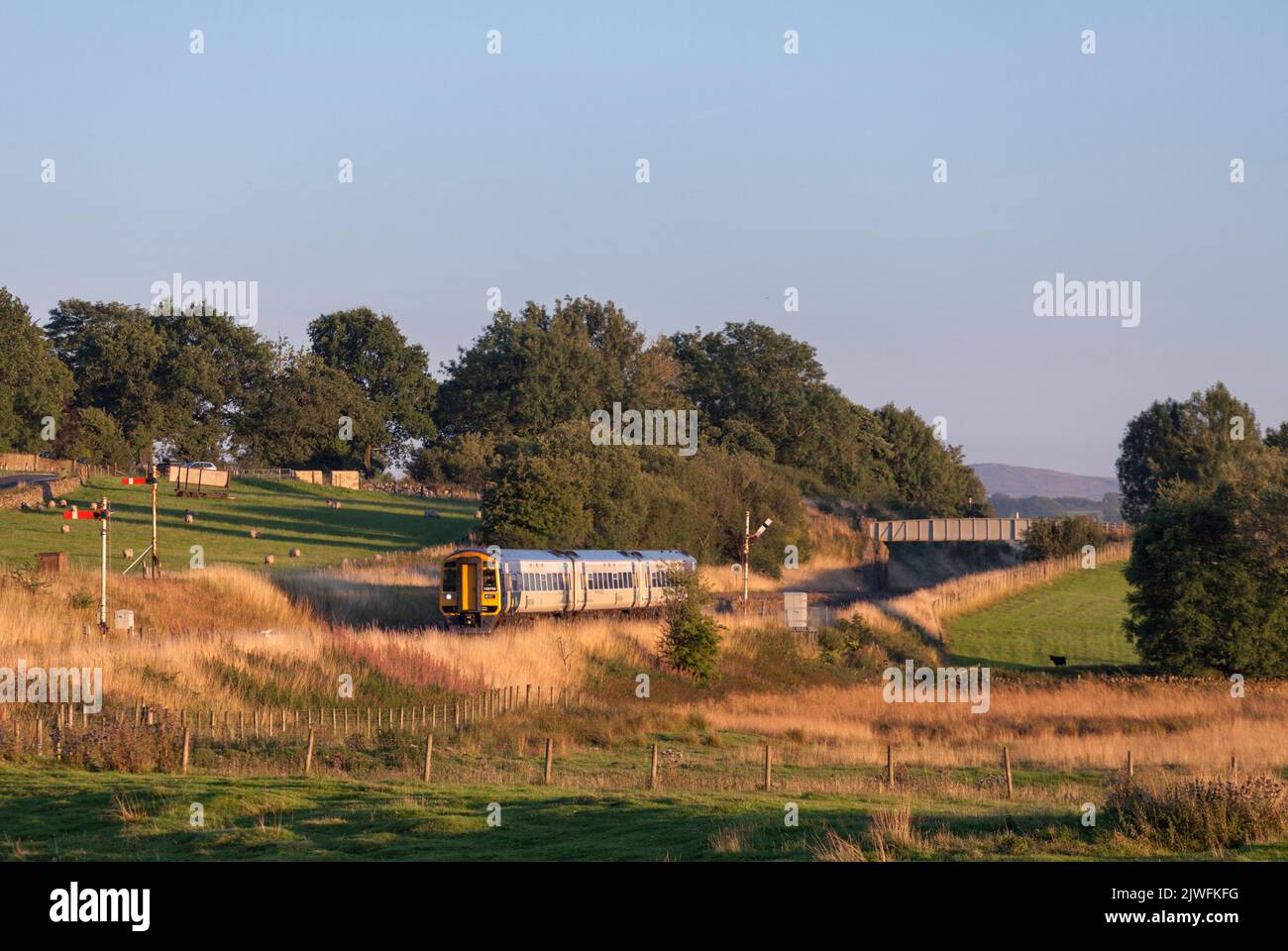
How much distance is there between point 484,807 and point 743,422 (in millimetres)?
113163

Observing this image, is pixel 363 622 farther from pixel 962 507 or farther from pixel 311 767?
pixel 962 507

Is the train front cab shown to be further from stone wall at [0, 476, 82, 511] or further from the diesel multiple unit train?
stone wall at [0, 476, 82, 511]

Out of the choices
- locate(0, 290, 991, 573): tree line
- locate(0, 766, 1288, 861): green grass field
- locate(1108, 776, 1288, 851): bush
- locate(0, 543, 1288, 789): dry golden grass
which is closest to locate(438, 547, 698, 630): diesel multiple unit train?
locate(0, 543, 1288, 789): dry golden grass

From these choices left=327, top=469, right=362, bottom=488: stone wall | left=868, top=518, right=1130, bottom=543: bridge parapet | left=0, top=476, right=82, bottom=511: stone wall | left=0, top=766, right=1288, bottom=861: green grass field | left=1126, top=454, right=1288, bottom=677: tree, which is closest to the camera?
left=0, top=766, right=1288, bottom=861: green grass field

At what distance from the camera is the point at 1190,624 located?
5725 centimetres

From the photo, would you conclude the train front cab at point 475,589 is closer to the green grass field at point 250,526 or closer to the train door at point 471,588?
the train door at point 471,588

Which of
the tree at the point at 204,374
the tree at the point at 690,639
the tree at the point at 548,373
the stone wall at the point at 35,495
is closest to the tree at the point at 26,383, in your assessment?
the tree at the point at 204,374

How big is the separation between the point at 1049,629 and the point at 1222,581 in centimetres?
1639

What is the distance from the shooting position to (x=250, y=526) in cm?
8588

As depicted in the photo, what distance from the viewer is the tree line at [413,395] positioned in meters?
123

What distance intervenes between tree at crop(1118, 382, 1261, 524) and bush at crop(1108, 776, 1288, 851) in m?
121

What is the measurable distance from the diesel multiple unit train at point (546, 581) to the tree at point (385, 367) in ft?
277

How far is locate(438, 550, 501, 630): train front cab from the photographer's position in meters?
51.4
